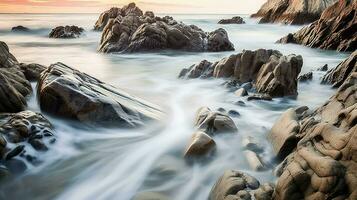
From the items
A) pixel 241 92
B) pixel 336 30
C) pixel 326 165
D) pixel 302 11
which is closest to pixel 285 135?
pixel 326 165

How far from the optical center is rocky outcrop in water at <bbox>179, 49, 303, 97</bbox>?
8.99m

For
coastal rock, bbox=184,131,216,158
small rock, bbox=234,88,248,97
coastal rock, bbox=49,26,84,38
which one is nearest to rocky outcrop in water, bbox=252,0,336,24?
coastal rock, bbox=49,26,84,38

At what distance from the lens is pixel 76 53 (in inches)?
792

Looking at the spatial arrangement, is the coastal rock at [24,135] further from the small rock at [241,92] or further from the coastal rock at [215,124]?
the small rock at [241,92]

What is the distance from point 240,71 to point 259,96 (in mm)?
1915

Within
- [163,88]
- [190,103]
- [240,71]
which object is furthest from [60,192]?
[240,71]

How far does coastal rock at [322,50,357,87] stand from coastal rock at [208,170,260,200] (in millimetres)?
6382

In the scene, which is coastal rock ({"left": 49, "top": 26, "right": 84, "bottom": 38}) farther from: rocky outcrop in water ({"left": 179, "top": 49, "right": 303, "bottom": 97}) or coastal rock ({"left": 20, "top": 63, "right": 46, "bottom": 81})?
coastal rock ({"left": 20, "top": 63, "right": 46, "bottom": 81})

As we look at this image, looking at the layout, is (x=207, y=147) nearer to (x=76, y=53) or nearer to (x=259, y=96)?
(x=259, y=96)

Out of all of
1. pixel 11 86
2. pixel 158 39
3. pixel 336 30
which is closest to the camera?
pixel 11 86

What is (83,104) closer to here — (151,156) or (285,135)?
(151,156)

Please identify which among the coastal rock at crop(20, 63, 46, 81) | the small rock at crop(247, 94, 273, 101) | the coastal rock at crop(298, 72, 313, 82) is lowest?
the coastal rock at crop(20, 63, 46, 81)

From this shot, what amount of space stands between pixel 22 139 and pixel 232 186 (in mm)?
3183

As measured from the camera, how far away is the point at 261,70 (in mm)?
9867
